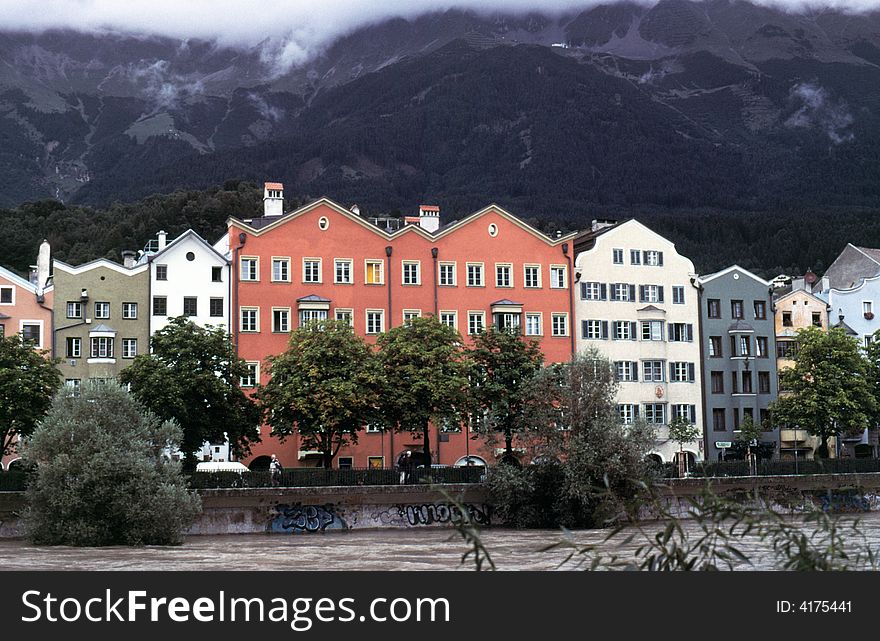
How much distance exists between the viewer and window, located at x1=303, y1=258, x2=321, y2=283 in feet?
276

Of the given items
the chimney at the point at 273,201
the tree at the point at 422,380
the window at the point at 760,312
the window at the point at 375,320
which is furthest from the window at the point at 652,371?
the chimney at the point at 273,201

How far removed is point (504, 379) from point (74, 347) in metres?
27.5

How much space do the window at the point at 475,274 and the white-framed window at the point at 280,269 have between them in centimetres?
1321

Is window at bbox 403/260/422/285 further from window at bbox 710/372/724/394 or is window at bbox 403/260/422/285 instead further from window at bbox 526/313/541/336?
window at bbox 710/372/724/394

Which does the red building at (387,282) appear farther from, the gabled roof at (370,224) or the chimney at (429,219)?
the chimney at (429,219)

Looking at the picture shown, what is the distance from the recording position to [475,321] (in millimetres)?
88062

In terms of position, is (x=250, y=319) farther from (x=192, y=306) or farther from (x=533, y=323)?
(x=533, y=323)

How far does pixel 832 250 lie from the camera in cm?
17575

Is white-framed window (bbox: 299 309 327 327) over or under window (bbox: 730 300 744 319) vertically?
under

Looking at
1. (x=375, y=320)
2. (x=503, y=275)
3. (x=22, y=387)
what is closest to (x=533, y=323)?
(x=503, y=275)

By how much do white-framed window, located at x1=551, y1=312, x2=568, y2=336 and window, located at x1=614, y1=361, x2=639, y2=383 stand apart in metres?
4.72

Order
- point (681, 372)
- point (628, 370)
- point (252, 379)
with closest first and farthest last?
point (252, 379), point (628, 370), point (681, 372)

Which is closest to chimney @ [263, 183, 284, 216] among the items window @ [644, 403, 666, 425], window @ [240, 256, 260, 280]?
window @ [240, 256, 260, 280]
